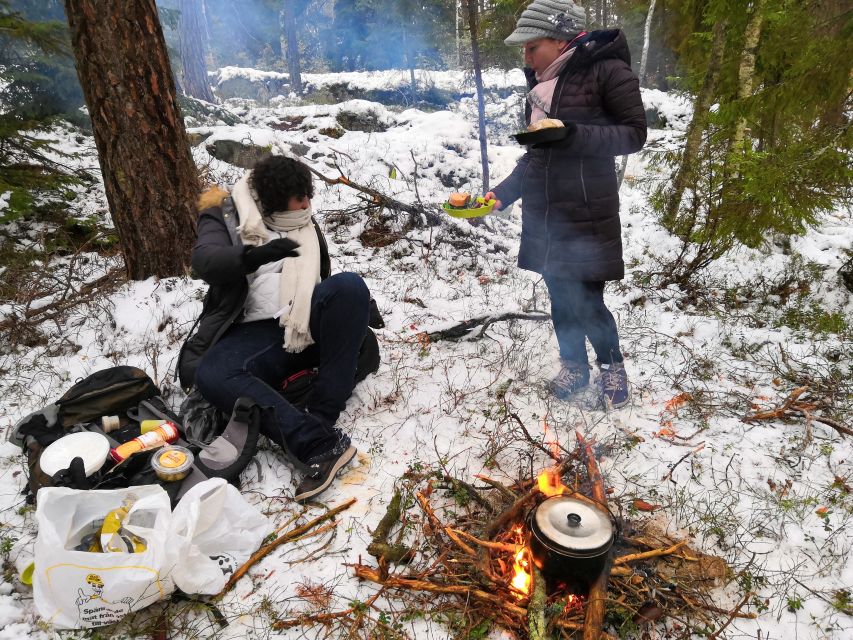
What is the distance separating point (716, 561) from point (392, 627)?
137 centimetres

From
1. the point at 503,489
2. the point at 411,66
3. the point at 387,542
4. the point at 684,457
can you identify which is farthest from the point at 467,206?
the point at 411,66

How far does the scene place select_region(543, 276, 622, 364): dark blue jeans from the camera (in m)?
2.93

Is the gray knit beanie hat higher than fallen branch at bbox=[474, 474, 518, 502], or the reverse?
the gray knit beanie hat

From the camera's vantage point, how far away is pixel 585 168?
104 inches

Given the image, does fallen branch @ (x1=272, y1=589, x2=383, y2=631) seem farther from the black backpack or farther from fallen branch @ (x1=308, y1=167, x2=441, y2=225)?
fallen branch @ (x1=308, y1=167, x2=441, y2=225)

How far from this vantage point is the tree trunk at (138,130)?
12.0 feet

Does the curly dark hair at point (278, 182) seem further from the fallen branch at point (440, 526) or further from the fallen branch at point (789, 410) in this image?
the fallen branch at point (789, 410)

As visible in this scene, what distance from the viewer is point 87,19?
3600 millimetres

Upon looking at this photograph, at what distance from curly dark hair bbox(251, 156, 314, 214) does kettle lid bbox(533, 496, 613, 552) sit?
79.9 inches

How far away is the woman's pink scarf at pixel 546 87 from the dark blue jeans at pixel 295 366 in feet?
4.57

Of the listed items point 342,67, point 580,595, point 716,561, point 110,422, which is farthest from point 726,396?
point 342,67

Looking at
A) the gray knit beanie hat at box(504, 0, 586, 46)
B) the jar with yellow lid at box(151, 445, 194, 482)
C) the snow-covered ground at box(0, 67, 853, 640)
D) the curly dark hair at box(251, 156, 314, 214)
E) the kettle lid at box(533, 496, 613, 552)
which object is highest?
the gray knit beanie hat at box(504, 0, 586, 46)

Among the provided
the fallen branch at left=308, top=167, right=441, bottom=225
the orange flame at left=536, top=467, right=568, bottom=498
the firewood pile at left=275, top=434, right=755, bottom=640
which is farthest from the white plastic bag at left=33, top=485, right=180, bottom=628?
the fallen branch at left=308, top=167, right=441, bottom=225

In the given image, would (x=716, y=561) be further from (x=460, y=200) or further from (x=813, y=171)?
(x=813, y=171)
